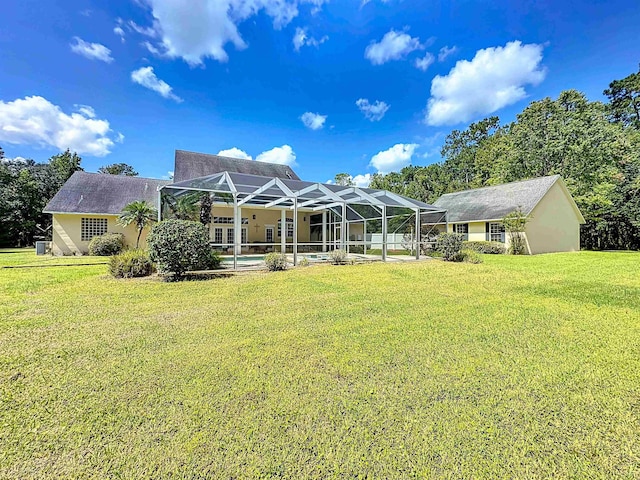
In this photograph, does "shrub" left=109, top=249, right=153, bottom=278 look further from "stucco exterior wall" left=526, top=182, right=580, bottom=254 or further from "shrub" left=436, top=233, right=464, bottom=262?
"stucco exterior wall" left=526, top=182, right=580, bottom=254

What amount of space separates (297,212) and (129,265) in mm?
10301

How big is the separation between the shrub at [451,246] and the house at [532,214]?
7716 mm

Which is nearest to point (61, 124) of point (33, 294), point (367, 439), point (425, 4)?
point (33, 294)

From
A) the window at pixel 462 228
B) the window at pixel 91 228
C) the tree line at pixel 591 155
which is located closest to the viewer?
the window at pixel 91 228

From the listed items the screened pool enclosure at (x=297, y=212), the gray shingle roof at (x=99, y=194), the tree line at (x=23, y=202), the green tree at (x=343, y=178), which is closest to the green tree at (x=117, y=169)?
the tree line at (x=23, y=202)

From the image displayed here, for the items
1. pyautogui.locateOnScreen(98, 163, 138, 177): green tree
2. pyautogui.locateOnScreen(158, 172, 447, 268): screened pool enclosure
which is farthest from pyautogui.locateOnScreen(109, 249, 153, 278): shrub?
pyautogui.locateOnScreen(98, 163, 138, 177): green tree

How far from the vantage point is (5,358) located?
3539mm

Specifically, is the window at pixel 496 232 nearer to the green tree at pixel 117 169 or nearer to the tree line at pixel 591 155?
the tree line at pixel 591 155

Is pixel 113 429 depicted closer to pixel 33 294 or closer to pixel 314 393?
pixel 314 393

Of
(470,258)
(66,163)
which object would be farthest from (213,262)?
(66,163)

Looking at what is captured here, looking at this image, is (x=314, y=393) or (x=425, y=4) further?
(x=425, y=4)

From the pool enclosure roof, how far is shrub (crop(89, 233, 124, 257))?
8.63 meters

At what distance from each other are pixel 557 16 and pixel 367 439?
19.2 metres

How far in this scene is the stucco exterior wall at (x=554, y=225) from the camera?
19.3 metres
